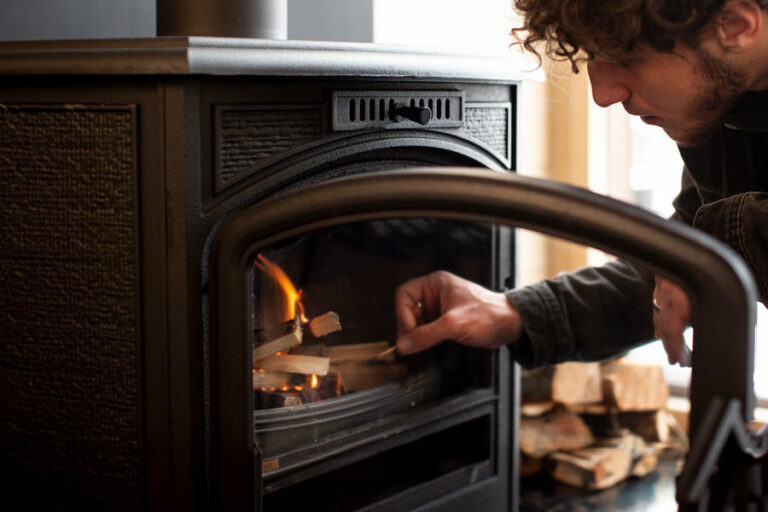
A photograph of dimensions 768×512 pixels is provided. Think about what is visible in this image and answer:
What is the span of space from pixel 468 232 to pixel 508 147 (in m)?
0.15

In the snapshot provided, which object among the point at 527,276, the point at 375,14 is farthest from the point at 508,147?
the point at 527,276

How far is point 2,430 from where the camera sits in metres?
1.11

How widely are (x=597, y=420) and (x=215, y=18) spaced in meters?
1.40

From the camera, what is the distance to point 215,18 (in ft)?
3.73

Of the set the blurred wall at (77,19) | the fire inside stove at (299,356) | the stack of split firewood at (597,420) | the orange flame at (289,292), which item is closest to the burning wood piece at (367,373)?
the fire inside stove at (299,356)

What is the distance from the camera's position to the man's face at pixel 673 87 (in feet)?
3.63

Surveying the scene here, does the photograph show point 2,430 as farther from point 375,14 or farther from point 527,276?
point 527,276

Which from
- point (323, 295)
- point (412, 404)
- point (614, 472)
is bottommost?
point (614, 472)

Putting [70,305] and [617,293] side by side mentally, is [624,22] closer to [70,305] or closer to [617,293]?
[617,293]

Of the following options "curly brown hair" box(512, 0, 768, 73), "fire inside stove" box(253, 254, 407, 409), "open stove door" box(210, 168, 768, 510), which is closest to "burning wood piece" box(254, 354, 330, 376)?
"fire inside stove" box(253, 254, 407, 409)

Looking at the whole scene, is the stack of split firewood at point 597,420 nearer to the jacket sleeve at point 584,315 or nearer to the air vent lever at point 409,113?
the jacket sleeve at point 584,315

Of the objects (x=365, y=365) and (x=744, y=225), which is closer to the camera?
(x=744, y=225)

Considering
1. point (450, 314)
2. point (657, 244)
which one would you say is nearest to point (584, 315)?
point (450, 314)

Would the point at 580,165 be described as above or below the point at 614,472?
above
